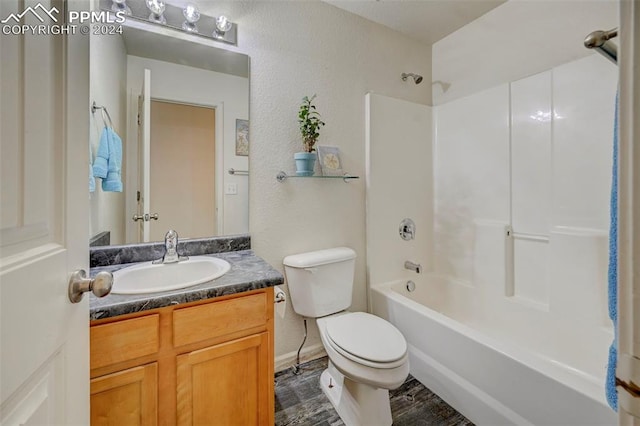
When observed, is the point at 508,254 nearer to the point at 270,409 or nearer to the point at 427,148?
the point at 427,148

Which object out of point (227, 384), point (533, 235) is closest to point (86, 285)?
point (227, 384)

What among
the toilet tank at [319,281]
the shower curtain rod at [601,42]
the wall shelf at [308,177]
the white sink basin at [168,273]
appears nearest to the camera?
the shower curtain rod at [601,42]

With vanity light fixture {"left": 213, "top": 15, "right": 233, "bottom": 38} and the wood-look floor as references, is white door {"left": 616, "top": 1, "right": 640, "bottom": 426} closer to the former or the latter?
the wood-look floor

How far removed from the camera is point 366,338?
4.32 ft

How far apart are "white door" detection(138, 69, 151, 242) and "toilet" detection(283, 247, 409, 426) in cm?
79

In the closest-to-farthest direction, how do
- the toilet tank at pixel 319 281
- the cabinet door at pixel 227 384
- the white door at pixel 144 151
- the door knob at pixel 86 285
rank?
1. the door knob at pixel 86 285
2. the cabinet door at pixel 227 384
3. the white door at pixel 144 151
4. the toilet tank at pixel 319 281

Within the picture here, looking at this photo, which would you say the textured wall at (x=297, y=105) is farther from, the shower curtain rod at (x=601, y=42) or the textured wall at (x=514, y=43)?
the shower curtain rod at (x=601, y=42)

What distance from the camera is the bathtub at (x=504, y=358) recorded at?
103 centimetres

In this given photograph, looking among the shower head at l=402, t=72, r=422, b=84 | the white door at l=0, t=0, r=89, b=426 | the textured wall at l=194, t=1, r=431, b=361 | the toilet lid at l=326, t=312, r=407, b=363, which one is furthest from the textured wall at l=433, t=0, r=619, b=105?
the white door at l=0, t=0, r=89, b=426

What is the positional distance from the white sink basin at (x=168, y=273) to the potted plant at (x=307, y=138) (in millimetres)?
724

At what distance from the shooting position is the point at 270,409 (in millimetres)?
1129

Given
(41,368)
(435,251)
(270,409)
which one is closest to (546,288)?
(435,251)

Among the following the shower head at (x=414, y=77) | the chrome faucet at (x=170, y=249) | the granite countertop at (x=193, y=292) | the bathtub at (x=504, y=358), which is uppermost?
the shower head at (x=414, y=77)

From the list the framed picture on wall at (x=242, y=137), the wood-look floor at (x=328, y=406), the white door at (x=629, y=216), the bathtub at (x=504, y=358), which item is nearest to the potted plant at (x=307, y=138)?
the framed picture on wall at (x=242, y=137)
